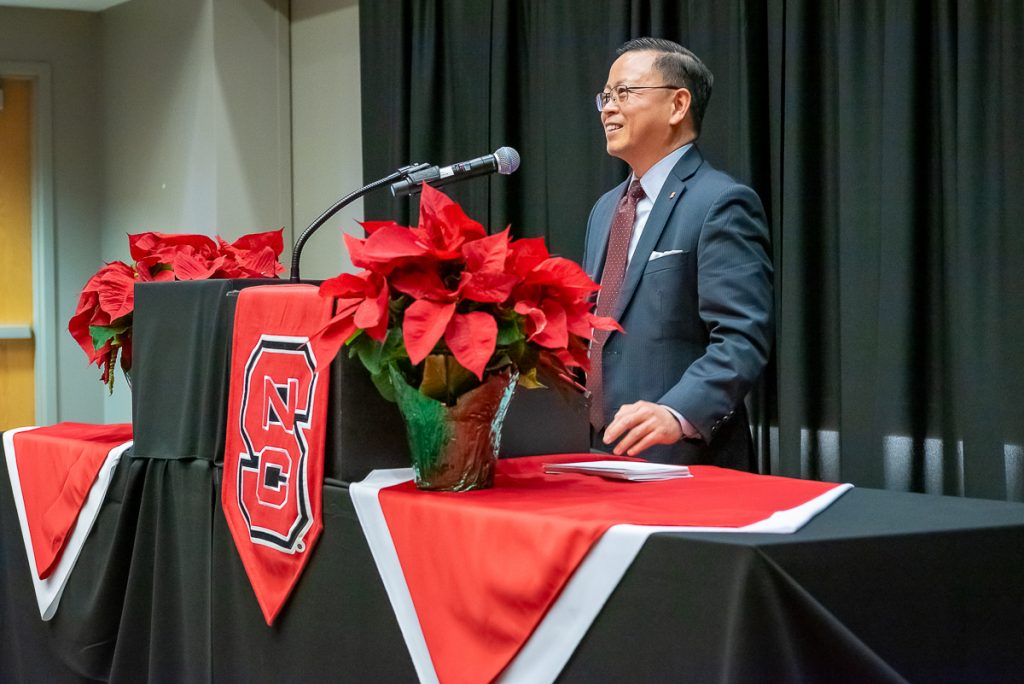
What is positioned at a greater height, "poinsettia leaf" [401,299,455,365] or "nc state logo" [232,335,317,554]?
"poinsettia leaf" [401,299,455,365]

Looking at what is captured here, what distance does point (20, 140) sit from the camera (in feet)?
18.3

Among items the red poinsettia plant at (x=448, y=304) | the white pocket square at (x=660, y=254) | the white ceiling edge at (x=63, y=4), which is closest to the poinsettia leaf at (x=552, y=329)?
the red poinsettia plant at (x=448, y=304)

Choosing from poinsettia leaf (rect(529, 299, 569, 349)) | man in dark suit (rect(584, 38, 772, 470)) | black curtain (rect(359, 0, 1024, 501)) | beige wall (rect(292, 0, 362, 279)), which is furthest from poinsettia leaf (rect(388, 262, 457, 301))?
beige wall (rect(292, 0, 362, 279))

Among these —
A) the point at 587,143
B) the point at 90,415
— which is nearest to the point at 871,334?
the point at 587,143

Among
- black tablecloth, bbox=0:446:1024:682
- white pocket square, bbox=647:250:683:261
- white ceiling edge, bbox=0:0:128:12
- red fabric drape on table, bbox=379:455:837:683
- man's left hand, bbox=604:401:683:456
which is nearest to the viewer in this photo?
black tablecloth, bbox=0:446:1024:682

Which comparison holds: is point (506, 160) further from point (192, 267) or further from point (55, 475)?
point (55, 475)

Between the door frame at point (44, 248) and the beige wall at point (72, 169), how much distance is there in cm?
2

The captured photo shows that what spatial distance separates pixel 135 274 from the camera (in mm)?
2090

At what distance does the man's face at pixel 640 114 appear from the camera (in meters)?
2.19

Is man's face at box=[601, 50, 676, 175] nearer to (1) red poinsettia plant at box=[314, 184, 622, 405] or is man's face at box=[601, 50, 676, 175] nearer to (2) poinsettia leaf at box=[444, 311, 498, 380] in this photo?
(1) red poinsettia plant at box=[314, 184, 622, 405]

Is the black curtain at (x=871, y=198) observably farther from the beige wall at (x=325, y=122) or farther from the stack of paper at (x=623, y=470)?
the stack of paper at (x=623, y=470)

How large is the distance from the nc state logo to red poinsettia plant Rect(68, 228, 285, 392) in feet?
→ 1.42

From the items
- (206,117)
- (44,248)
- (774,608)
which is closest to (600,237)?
(774,608)

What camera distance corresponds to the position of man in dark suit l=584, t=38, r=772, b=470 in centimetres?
200
